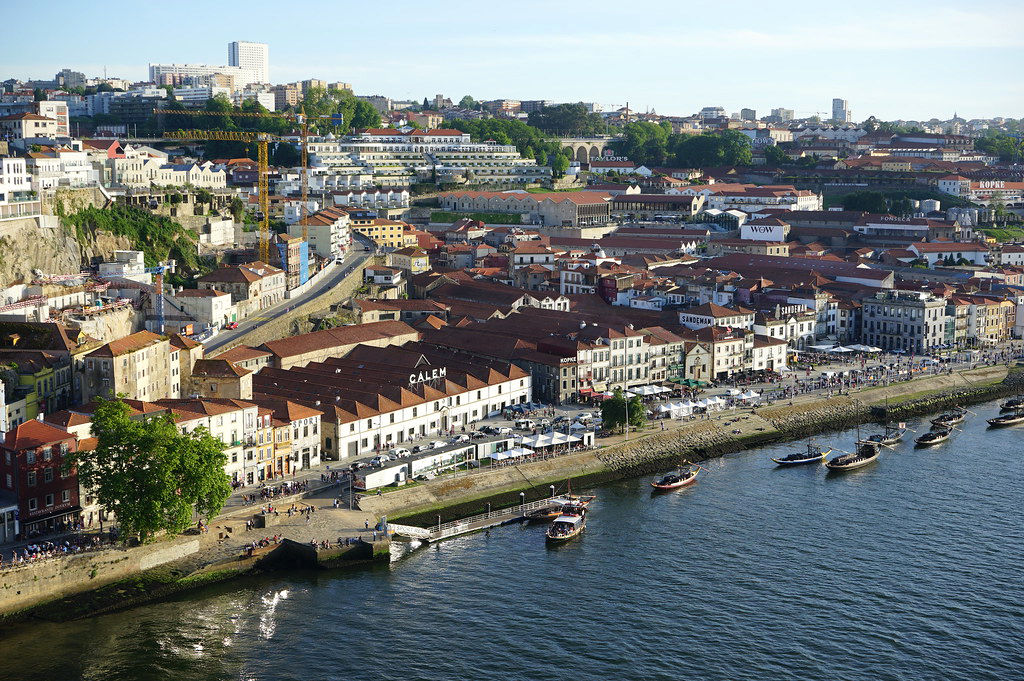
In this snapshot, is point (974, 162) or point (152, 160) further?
point (974, 162)

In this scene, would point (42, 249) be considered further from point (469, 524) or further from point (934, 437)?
point (934, 437)

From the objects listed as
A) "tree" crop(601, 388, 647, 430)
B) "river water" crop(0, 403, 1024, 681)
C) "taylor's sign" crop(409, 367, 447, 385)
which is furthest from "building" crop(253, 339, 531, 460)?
"river water" crop(0, 403, 1024, 681)

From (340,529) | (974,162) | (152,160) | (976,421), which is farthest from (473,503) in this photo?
(974,162)

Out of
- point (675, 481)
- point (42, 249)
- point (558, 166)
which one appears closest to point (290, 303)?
point (42, 249)

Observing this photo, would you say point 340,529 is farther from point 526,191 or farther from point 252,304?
point 526,191

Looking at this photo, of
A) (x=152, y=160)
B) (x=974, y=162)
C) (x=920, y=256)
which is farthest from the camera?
(x=974, y=162)

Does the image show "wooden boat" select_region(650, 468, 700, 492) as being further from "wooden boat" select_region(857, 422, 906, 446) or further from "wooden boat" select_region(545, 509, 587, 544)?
"wooden boat" select_region(857, 422, 906, 446)
